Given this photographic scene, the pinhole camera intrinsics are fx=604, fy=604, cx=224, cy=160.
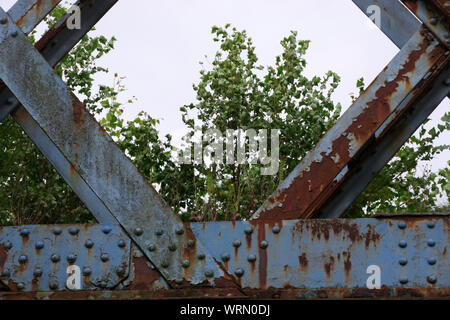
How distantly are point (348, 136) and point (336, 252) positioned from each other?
1.80 ft

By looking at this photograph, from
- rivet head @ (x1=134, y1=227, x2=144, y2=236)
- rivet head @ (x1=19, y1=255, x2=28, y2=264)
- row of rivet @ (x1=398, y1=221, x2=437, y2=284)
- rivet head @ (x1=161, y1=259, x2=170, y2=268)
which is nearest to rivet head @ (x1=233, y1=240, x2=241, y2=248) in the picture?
rivet head @ (x1=161, y1=259, x2=170, y2=268)

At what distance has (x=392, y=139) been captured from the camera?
3371 mm

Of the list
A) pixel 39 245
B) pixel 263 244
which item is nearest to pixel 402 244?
pixel 263 244

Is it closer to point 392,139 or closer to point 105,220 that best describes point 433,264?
point 392,139

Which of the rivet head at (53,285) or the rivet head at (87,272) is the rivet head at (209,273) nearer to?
the rivet head at (87,272)

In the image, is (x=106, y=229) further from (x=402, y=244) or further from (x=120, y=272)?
(x=402, y=244)

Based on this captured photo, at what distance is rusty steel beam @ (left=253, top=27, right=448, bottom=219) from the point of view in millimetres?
2695

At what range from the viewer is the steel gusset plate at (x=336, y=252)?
2479mm

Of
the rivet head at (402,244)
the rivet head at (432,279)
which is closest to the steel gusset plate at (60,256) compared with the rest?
the rivet head at (402,244)

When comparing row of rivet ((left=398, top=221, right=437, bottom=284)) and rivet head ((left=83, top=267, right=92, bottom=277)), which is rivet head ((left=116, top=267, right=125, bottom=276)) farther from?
row of rivet ((left=398, top=221, right=437, bottom=284))

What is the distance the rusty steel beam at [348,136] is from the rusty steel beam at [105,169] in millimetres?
378

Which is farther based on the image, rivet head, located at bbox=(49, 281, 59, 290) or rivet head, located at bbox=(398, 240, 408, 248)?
rivet head, located at bbox=(49, 281, 59, 290)

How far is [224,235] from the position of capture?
261cm
